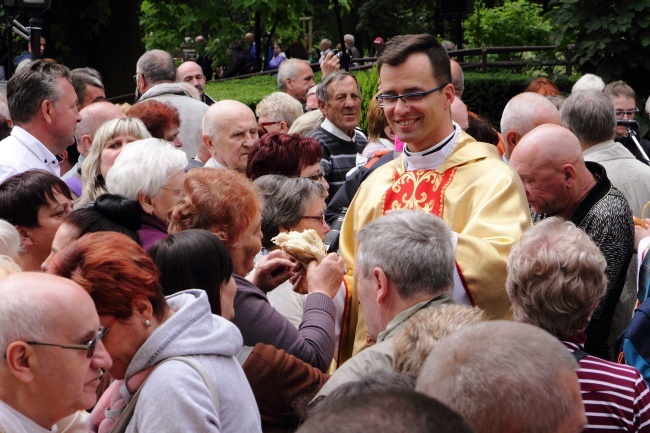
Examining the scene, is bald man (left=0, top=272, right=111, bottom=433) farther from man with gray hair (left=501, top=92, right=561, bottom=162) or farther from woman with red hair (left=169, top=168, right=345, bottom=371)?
man with gray hair (left=501, top=92, right=561, bottom=162)

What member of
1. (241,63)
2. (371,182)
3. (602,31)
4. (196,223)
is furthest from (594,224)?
(241,63)

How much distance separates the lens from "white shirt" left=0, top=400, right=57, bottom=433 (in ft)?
8.73

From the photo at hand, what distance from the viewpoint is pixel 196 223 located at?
12.8ft

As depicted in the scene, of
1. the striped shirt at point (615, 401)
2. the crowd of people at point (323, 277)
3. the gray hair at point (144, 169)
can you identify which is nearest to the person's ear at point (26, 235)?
the crowd of people at point (323, 277)

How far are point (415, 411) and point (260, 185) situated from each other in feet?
10.9

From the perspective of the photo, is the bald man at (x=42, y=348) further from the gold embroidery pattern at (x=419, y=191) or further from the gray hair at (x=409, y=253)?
the gold embroidery pattern at (x=419, y=191)

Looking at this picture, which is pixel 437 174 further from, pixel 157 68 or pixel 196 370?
pixel 157 68

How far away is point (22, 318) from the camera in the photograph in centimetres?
264

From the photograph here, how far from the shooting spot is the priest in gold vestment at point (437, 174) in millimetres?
4172

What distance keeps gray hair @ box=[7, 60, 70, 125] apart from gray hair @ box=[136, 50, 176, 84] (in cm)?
248

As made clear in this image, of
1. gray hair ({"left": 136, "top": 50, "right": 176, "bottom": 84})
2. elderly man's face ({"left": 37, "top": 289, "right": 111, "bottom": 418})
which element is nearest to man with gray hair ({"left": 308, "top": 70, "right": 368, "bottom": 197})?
gray hair ({"left": 136, "top": 50, "right": 176, "bottom": 84})

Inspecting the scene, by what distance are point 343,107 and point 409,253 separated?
4.35 m

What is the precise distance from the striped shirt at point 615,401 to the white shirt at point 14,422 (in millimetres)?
1600

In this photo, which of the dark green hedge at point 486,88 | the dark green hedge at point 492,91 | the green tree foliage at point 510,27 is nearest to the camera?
the dark green hedge at point 486,88
